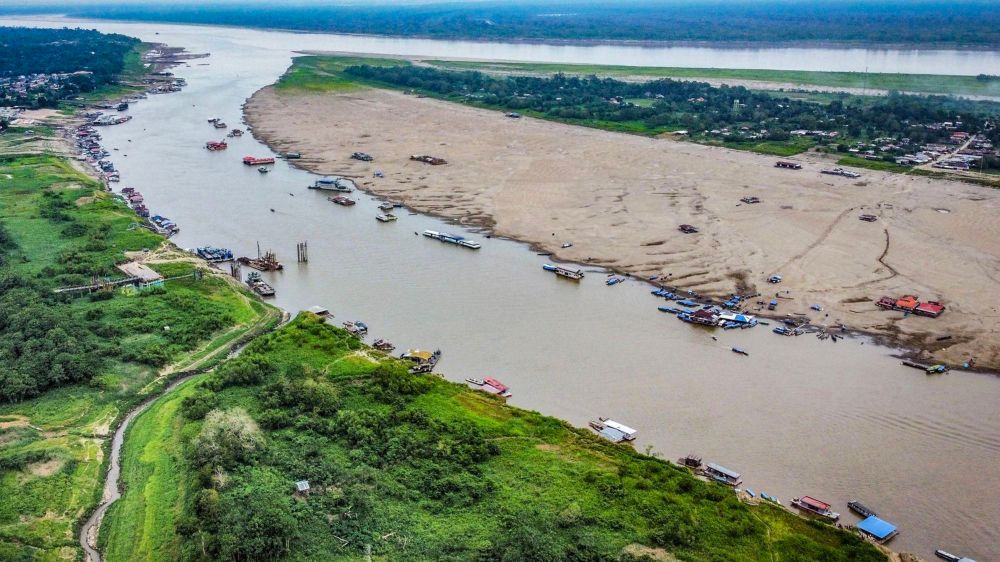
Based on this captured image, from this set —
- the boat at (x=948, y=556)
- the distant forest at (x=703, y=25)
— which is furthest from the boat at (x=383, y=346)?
the distant forest at (x=703, y=25)

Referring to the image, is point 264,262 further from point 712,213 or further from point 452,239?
point 712,213

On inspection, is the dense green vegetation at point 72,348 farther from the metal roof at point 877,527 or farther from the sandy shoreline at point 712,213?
the metal roof at point 877,527

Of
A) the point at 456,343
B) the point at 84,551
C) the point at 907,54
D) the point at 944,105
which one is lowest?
the point at 84,551

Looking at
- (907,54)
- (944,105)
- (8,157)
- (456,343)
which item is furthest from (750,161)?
(907,54)

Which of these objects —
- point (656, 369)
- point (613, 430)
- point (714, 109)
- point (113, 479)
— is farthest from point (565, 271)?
point (714, 109)

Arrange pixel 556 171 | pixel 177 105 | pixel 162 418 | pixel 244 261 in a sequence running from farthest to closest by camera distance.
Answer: pixel 177 105 < pixel 556 171 < pixel 244 261 < pixel 162 418

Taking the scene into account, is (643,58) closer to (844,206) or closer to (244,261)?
(844,206)
